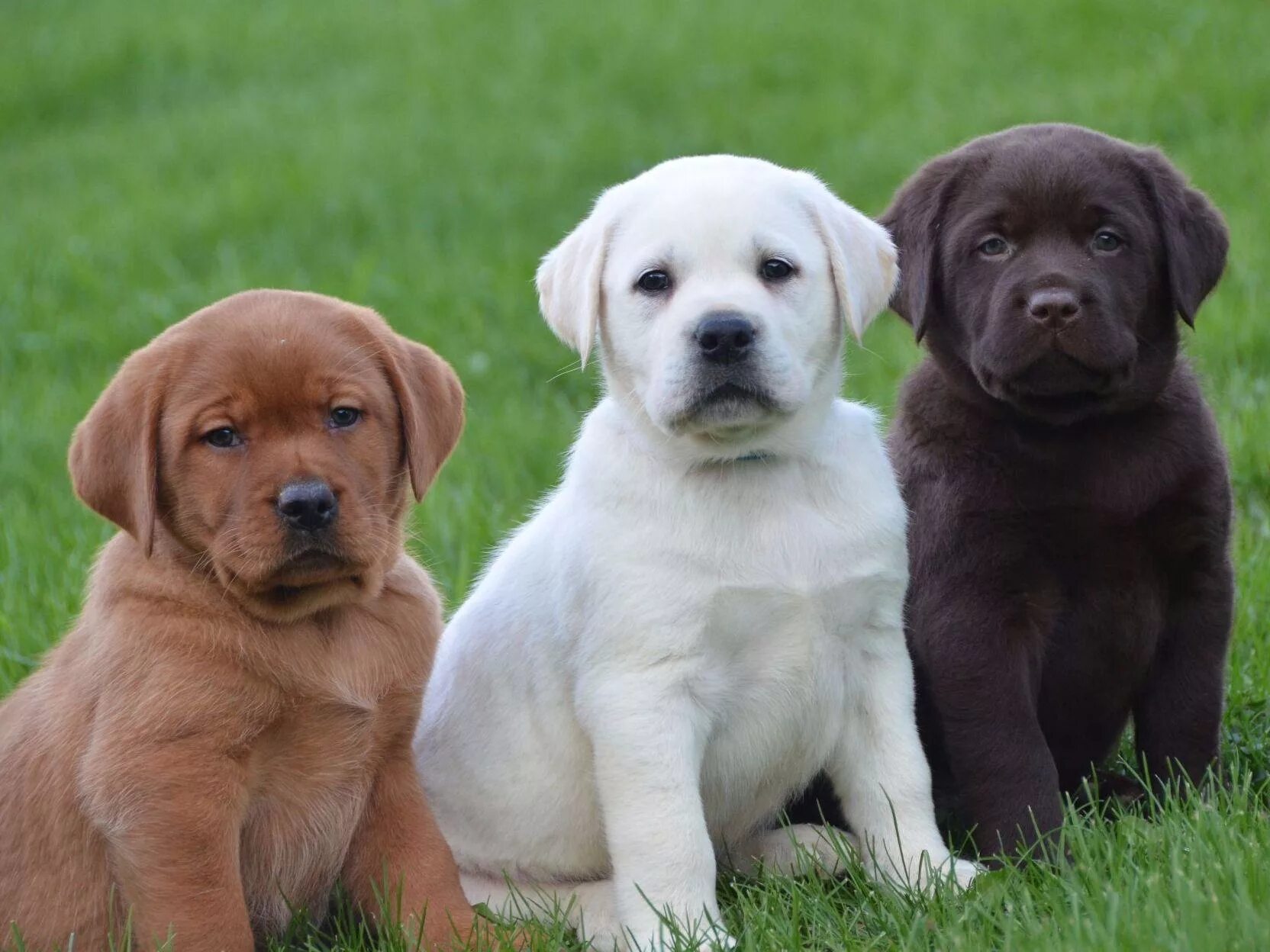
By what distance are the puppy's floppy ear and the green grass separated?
145cm

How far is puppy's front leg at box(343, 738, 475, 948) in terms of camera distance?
4160 mm

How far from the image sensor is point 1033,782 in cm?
426

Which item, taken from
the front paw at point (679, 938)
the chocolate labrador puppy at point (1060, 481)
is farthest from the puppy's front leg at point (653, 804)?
the chocolate labrador puppy at point (1060, 481)

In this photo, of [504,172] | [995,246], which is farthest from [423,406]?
[504,172]

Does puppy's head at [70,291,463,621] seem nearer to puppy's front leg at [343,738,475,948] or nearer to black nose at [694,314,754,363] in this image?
puppy's front leg at [343,738,475,948]

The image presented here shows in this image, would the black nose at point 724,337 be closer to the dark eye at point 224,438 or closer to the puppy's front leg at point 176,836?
the dark eye at point 224,438

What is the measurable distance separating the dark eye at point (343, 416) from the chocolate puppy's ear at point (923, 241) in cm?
149

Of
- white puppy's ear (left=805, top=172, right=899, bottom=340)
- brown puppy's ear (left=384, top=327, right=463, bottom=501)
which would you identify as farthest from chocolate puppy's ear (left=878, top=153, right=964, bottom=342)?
brown puppy's ear (left=384, top=327, right=463, bottom=501)

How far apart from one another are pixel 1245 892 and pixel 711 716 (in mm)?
1306

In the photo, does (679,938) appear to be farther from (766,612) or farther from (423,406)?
(423,406)

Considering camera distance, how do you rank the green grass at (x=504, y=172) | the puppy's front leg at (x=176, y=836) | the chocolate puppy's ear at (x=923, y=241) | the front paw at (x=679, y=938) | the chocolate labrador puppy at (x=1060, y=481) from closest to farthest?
1. the front paw at (x=679, y=938)
2. the puppy's front leg at (x=176, y=836)
3. the chocolate labrador puppy at (x=1060, y=481)
4. the chocolate puppy's ear at (x=923, y=241)
5. the green grass at (x=504, y=172)

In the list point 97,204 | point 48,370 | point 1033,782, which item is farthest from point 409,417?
point 97,204

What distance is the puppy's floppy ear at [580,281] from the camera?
14.0 ft

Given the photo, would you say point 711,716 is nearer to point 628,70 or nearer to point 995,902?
point 995,902
